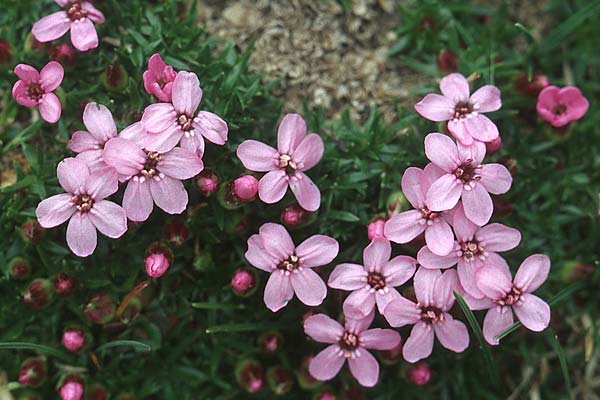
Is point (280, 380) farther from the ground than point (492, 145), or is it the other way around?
point (492, 145)

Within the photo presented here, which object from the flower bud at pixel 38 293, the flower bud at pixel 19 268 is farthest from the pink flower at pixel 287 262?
the flower bud at pixel 19 268

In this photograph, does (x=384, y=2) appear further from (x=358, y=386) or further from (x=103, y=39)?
(x=358, y=386)

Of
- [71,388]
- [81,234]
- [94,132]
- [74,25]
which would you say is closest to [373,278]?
[81,234]

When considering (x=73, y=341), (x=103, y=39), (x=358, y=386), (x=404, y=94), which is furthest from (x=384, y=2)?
(x=73, y=341)

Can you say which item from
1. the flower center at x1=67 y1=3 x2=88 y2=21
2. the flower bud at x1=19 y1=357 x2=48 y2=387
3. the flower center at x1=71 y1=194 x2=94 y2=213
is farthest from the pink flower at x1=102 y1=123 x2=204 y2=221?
the flower bud at x1=19 y1=357 x2=48 y2=387

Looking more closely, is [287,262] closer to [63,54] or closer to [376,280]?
[376,280]

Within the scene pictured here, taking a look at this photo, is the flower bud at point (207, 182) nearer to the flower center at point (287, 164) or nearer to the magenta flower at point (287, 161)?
the magenta flower at point (287, 161)
